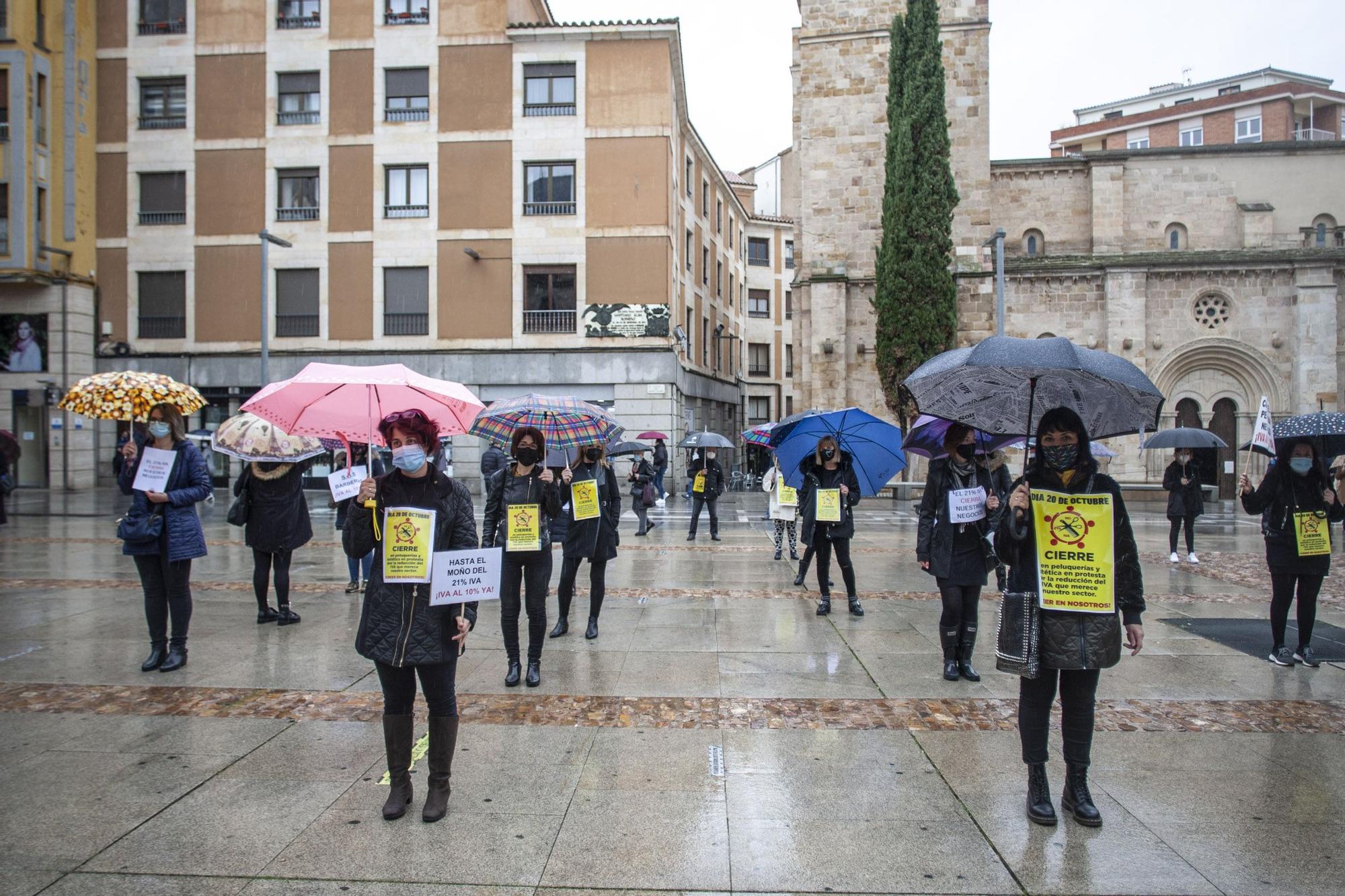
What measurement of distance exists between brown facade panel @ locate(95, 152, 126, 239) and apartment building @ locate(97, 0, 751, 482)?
0.30 feet

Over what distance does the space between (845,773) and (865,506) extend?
2147cm

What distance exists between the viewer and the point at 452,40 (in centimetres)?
2819

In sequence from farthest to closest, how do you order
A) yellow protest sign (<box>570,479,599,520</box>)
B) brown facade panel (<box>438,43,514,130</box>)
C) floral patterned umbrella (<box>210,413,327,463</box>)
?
brown facade panel (<box>438,43,514,130</box>) < floral patterned umbrella (<box>210,413,327,463</box>) < yellow protest sign (<box>570,479,599,520</box>)

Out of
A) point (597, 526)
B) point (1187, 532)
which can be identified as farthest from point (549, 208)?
point (597, 526)

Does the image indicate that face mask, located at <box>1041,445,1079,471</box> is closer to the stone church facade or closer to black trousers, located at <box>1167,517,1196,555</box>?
black trousers, located at <box>1167,517,1196,555</box>

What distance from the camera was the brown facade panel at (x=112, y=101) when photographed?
2884 centimetres

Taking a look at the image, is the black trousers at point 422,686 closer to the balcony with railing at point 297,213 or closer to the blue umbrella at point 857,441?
the blue umbrella at point 857,441

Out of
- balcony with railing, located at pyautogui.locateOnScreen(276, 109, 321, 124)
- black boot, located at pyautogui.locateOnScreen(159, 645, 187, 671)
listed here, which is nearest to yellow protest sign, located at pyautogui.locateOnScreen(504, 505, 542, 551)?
black boot, located at pyautogui.locateOnScreen(159, 645, 187, 671)

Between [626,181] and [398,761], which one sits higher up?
Result: [626,181]

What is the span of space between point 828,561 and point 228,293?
1022 inches

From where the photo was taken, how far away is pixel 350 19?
2838 cm

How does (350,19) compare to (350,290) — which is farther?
(350,290)

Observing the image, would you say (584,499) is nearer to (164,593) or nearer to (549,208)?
(164,593)

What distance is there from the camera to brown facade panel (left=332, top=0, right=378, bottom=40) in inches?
1115
